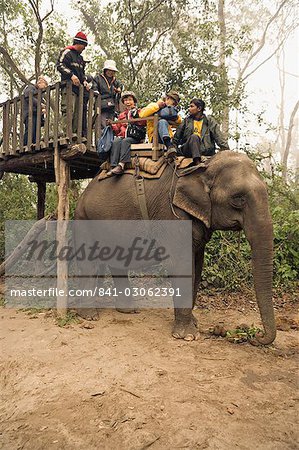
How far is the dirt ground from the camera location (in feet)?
9.90

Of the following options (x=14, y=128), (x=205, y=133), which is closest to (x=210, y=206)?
(x=205, y=133)

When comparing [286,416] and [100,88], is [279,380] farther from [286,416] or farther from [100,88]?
[100,88]

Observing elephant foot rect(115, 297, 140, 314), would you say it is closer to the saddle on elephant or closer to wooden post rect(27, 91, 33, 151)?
the saddle on elephant

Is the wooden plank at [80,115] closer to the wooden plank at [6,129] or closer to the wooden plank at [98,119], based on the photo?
the wooden plank at [98,119]

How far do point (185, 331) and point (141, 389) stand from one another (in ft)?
5.37

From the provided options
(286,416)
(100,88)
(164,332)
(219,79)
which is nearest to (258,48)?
(219,79)

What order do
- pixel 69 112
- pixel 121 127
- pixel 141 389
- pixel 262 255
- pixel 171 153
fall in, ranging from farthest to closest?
pixel 121 127 < pixel 69 112 < pixel 171 153 < pixel 262 255 < pixel 141 389

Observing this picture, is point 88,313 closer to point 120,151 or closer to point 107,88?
point 120,151

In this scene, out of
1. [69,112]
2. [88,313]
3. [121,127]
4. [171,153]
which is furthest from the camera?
[121,127]

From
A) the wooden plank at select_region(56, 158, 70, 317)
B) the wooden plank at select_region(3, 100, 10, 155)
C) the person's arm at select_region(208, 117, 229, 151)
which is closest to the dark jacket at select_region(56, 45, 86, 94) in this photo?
the wooden plank at select_region(3, 100, 10, 155)

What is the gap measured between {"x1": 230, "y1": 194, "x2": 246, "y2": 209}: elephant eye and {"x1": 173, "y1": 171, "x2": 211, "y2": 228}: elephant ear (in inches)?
14.9

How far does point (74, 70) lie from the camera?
6934 mm

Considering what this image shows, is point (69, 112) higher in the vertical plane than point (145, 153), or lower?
higher

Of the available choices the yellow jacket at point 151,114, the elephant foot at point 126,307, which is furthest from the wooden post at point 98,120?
the elephant foot at point 126,307
